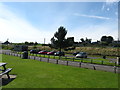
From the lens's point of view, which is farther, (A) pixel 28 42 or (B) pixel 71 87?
(A) pixel 28 42

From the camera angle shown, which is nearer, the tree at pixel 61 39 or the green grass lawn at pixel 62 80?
the green grass lawn at pixel 62 80

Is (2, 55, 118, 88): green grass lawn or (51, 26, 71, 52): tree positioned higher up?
(51, 26, 71, 52): tree

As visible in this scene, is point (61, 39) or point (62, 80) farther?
point (61, 39)

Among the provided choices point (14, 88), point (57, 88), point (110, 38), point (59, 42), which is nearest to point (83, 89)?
point (57, 88)

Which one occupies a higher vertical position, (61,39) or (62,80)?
(61,39)

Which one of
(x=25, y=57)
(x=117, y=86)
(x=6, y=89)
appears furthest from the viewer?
(x=25, y=57)

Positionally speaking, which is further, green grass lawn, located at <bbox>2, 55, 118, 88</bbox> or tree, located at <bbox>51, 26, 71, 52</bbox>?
tree, located at <bbox>51, 26, 71, 52</bbox>

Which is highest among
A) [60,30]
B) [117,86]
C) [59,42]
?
[60,30]

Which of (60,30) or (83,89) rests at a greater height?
(60,30)

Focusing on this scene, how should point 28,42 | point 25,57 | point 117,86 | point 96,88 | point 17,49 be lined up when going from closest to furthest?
point 96,88 < point 117,86 < point 25,57 < point 17,49 < point 28,42

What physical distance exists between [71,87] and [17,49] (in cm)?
4888

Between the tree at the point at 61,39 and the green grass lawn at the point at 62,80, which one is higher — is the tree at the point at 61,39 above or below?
above

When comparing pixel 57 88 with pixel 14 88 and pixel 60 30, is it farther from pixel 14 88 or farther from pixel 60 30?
pixel 60 30

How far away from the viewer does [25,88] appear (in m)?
7.25
